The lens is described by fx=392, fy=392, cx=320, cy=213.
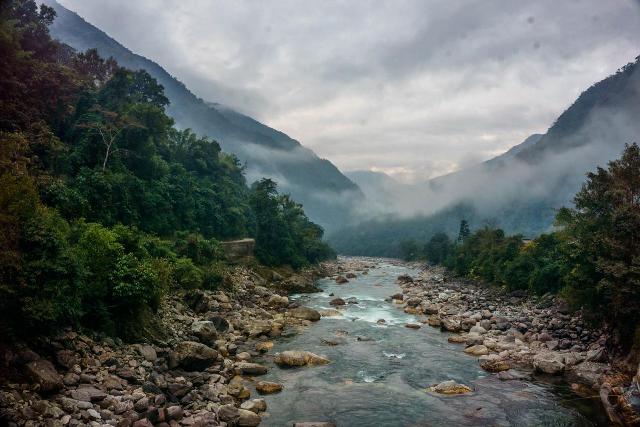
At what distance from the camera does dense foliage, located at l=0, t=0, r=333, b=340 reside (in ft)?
43.2

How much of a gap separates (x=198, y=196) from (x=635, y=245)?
44.6 metres

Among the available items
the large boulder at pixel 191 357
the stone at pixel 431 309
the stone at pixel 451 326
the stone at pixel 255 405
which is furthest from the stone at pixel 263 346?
the stone at pixel 431 309

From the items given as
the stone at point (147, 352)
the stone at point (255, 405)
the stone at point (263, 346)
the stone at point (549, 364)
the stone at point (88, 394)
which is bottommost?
the stone at point (263, 346)

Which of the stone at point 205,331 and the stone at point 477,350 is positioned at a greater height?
the stone at point 477,350

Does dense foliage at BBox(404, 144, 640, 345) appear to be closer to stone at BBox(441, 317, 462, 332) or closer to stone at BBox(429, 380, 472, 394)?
stone at BBox(429, 380, 472, 394)

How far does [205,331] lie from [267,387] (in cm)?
623

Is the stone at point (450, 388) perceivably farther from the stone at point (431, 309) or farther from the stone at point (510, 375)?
the stone at point (431, 309)

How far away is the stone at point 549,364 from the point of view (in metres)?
19.7

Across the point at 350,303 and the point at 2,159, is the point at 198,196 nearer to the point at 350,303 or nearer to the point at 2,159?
the point at 350,303

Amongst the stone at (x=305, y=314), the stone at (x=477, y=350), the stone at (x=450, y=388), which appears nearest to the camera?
the stone at (x=450, y=388)

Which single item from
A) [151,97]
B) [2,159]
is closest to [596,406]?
[2,159]

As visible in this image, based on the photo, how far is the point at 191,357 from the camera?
1769 cm

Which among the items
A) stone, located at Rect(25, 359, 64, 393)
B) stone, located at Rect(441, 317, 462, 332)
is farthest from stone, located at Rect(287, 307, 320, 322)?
stone, located at Rect(25, 359, 64, 393)

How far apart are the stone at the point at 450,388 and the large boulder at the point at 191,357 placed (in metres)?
10.6
